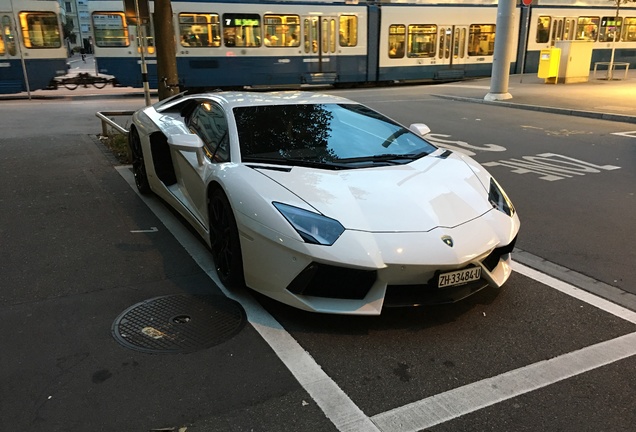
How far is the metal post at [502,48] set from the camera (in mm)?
15609

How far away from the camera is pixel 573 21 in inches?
1024

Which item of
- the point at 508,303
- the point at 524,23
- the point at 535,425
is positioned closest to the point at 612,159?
the point at 508,303

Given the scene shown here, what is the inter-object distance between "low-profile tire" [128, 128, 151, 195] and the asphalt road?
0.72 m

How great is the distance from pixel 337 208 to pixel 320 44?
19325 millimetres

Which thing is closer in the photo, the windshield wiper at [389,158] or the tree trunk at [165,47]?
the windshield wiper at [389,158]

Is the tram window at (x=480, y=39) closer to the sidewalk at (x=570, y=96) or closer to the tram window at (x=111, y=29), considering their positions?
the sidewalk at (x=570, y=96)

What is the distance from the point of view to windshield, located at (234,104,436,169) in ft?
13.8

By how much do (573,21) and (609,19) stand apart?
2.46m

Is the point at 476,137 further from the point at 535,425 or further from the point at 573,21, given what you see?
the point at 573,21

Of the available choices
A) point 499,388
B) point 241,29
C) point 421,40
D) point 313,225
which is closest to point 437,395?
point 499,388

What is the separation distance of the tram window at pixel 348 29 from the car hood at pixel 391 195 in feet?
62.3

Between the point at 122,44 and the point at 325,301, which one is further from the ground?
the point at 122,44

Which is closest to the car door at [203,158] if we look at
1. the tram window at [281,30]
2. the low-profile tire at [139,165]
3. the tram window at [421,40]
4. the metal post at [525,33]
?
the low-profile tire at [139,165]

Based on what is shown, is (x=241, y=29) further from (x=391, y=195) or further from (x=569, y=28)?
(x=391, y=195)
